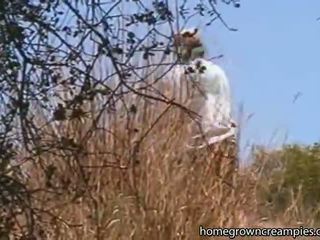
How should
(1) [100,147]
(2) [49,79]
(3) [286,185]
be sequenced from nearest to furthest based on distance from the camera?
(2) [49,79] < (1) [100,147] < (3) [286,185]

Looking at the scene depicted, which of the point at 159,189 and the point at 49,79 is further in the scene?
the point at 159,189

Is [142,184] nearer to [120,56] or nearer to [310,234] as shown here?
[310,234]

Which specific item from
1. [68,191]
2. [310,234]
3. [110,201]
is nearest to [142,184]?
[110,201]

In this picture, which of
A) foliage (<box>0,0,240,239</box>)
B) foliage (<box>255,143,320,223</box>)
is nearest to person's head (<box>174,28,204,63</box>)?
foliage (<box>0,0,240,239</box>)

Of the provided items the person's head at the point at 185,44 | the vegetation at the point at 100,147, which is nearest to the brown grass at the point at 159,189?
the vegetation at the point at 100,147

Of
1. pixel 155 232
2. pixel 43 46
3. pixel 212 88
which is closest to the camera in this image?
pixel 43 46

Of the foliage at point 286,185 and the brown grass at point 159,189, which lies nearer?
the brown grass at point 159,189

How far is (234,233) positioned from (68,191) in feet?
7.27

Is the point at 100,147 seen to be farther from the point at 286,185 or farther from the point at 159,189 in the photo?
the point at 286,185

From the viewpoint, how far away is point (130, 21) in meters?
3.27

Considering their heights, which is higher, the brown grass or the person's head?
the person's head

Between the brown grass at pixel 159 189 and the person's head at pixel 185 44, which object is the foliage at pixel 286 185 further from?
the person's head at pixel 185 44

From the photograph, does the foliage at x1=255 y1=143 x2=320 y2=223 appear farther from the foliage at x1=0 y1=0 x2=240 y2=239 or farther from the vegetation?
the foliage at x1=0 y1=0 x2=240 y2=239

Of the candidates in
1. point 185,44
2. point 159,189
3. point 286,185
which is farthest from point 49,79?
point 286,185
